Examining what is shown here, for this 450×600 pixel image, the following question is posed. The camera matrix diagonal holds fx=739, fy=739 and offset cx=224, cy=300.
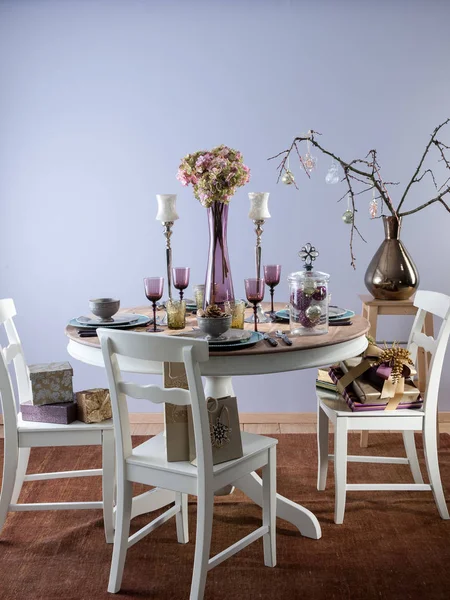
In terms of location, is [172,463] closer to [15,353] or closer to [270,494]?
[270,494]

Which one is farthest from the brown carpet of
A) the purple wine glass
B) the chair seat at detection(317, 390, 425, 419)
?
the purple wine glass

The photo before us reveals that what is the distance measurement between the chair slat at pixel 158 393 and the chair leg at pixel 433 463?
1122 mm

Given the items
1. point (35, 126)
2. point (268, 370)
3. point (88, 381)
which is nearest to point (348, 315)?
point (268, 370)

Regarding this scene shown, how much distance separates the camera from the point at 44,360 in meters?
4.11

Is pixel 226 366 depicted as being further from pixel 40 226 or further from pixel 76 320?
pixel 40 226

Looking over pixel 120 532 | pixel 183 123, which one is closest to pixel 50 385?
pixel 120 532

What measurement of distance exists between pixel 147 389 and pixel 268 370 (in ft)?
1.29

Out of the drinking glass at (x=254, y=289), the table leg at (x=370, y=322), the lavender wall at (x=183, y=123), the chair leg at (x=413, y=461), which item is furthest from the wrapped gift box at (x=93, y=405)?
the lavender wall at (x=183, y=123)

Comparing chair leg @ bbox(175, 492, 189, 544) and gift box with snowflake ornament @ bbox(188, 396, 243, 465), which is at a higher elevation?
gift box with snowflake ornament @ bbox(188, 396, 243, 465)

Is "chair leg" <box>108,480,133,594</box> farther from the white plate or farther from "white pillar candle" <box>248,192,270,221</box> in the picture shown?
"white pillar candle" <box>248,192,270,221</box>

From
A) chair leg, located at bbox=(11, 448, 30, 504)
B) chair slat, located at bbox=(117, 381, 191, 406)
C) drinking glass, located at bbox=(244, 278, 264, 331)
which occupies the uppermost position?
drinking glass, located at bbox=(244, 278, 264, 331)

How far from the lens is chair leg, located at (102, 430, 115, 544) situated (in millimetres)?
2498

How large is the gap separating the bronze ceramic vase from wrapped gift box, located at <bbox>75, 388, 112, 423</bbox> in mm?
1499

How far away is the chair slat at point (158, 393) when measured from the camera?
6.67ft
